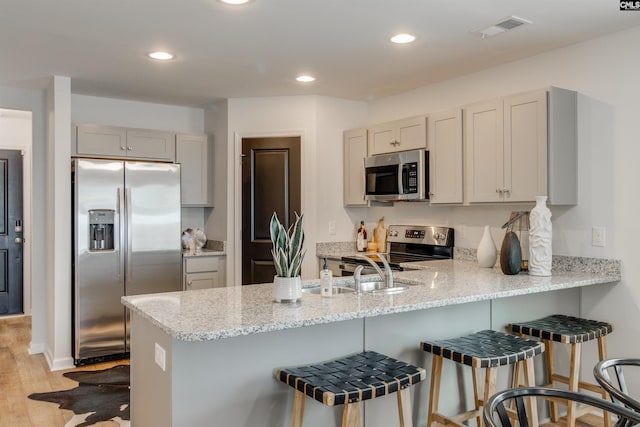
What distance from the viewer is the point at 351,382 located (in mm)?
1929

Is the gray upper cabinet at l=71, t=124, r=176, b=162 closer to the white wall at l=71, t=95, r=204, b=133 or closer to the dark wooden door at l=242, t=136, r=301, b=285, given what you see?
the white wall at l=71, t=95, r=204, b=133

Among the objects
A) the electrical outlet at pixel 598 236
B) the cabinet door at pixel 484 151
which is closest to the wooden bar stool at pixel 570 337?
the electrical outlet at pixel 598 236

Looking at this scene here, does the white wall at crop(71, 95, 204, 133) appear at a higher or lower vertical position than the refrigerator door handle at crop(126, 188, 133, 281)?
higher

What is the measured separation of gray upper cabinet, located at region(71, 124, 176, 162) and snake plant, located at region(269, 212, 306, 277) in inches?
121

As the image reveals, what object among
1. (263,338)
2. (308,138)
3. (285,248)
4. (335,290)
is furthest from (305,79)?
(263,338)

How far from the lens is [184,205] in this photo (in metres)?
5.13

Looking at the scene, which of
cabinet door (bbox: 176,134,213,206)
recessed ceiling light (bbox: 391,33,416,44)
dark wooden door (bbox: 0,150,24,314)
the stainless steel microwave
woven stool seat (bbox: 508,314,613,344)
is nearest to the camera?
woven stool seat (bbox: 508,314,613,344)

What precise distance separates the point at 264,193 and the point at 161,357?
295cm

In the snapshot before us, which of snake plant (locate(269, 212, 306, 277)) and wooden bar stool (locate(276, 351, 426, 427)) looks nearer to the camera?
wooden bar stool (locate(276, 351, 426, 427))

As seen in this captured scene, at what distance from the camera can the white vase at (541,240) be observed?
314 centimetres

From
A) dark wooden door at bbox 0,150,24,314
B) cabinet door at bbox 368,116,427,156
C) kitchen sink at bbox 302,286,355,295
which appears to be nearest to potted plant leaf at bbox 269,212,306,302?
kitchen sink at bbox 302,286,355,295

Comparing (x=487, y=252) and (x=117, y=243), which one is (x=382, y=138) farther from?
Answer: (x=117, y=243)

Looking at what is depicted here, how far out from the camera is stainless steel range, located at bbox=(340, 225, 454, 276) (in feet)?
13.8

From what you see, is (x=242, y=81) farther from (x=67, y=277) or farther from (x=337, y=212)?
(x=67, y=277)
